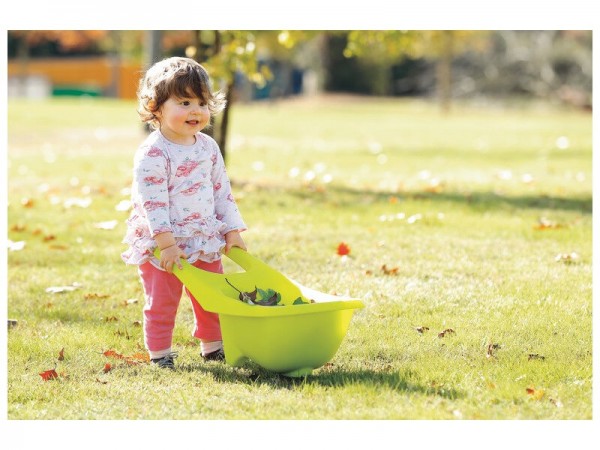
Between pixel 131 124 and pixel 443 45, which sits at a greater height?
pixel 443 45

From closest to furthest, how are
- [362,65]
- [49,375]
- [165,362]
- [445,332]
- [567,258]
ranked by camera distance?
[49,375], [165,362], [445,332], [567,258], [362,65]

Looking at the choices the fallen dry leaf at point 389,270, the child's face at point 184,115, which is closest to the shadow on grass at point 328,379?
the child's face at point 184,115

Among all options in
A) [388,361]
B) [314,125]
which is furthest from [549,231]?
[314,125]

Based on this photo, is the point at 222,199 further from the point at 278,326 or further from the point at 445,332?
the point at 445,332

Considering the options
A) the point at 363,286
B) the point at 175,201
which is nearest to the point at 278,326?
the point at 175,201

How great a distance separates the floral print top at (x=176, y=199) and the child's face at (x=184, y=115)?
0.07m

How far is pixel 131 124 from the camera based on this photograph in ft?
56.1

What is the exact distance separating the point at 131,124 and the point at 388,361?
13824 mm

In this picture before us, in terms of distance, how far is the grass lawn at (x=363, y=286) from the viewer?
3.41m

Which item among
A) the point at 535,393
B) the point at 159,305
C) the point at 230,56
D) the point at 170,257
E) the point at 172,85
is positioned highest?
the point at 230,56

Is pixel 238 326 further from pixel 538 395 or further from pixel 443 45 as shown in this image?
pixel 443 45

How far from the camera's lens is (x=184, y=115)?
381 centimetres

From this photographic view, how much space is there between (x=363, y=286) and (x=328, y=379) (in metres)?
1.41

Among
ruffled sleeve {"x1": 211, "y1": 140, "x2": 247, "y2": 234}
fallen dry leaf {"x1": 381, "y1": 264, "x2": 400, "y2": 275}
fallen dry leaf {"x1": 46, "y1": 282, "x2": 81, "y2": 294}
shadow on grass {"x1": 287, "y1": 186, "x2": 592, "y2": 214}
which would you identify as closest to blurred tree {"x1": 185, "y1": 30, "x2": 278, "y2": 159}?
shadow on grass {"x1": 287, "y1": 186, "x2": 592, "y2": 214}
